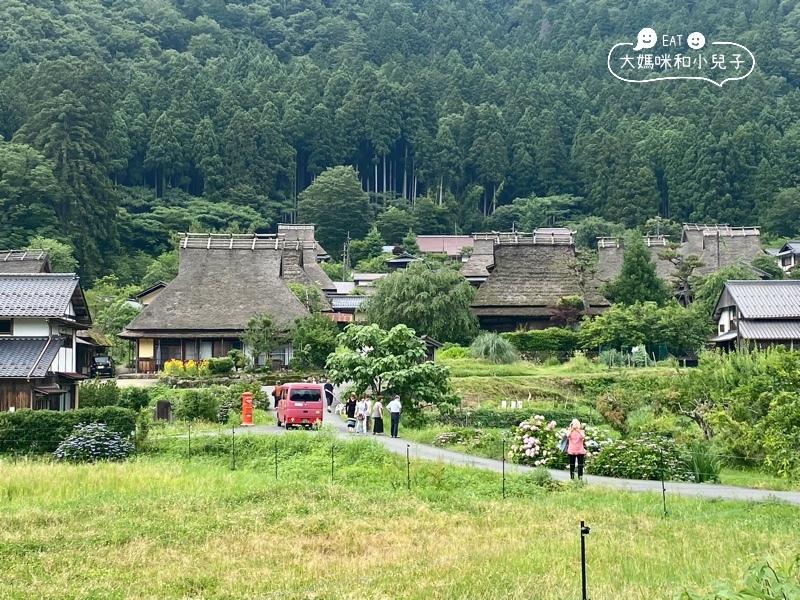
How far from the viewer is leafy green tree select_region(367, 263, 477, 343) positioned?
41.2 m

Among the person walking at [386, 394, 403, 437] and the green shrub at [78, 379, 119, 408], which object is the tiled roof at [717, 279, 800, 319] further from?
the green shrub at [78, 379, 119, 408]

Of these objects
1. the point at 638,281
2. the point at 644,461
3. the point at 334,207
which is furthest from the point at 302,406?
the point at 334,207

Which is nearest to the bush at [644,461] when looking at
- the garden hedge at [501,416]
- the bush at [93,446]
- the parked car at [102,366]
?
the garden hedge at [501,416]

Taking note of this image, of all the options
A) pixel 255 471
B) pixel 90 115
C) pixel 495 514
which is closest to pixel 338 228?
pixel 90 115

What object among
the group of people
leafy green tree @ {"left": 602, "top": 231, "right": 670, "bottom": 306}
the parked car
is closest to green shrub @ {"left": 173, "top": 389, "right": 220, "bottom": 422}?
the group of people

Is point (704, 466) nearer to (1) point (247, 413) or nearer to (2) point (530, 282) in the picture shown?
(1) point (247, 413)

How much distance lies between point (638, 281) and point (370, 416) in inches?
940

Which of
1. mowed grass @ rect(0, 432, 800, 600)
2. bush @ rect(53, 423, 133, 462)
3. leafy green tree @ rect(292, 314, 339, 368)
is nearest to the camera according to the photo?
mowed grass @ rect(0, 432, 800, 600)

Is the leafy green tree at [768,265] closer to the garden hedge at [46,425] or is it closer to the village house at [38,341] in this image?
the village house at [38,341]

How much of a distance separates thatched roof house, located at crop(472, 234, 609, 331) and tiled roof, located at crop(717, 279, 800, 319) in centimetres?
903

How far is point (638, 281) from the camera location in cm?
4597

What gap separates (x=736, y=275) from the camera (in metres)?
45.8

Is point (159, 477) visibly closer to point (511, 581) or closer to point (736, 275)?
point (511, 581)

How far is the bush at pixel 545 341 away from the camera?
4109 centimetres
